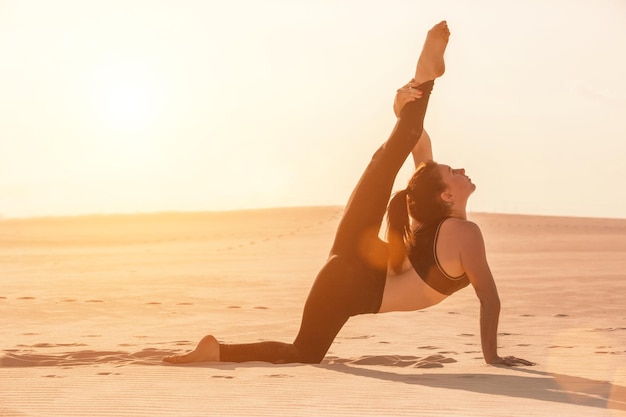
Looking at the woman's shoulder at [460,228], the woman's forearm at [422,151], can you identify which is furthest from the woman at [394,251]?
the woman's forearm at [422,151]

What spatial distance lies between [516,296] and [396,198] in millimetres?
8097

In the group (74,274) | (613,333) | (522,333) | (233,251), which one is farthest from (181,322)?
(233,251)

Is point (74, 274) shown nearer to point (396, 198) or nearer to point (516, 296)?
point (516, 296)

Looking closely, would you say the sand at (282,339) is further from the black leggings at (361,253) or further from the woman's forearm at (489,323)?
the black leggings at (361,253)

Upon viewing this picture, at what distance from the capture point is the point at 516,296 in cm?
1535

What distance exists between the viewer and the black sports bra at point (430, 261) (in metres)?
7.38

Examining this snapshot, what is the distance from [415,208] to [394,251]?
0.34m

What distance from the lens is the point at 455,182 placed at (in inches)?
293

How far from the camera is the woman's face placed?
7.45 m

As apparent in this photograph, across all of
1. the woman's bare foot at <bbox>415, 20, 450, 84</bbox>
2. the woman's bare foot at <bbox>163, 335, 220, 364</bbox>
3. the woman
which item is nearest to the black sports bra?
the woman

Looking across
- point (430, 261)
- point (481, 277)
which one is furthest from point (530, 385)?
point (430, 261)

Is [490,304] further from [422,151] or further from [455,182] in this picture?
[422,151]

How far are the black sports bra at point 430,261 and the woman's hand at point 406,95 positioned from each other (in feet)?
2.89

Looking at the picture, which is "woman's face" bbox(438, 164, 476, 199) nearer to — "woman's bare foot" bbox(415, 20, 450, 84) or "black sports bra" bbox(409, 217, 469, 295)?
"black sports bra" bbox(409, 217, 469, 295)
